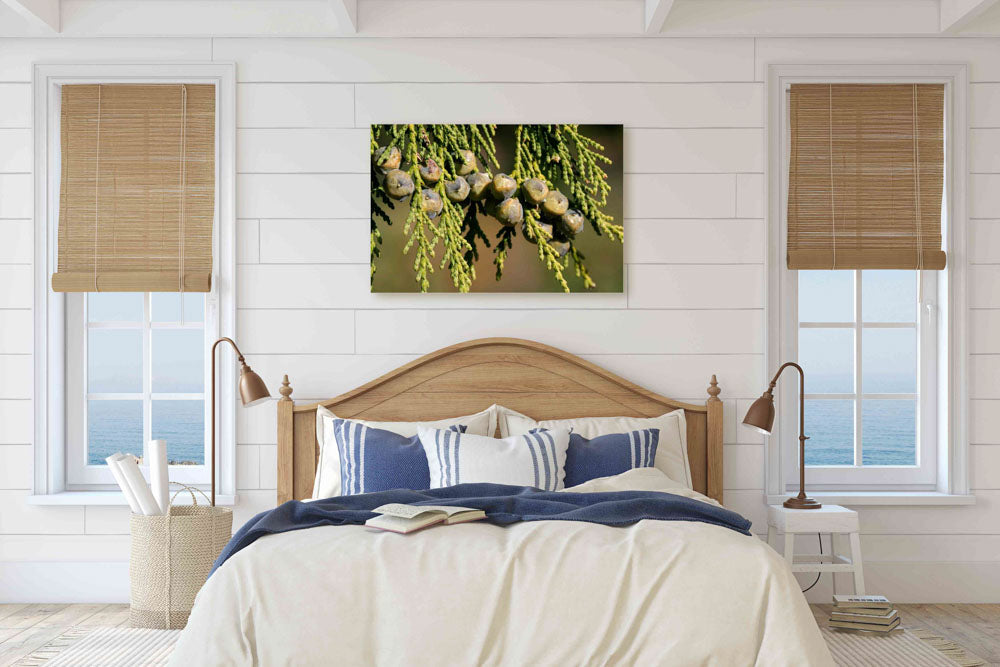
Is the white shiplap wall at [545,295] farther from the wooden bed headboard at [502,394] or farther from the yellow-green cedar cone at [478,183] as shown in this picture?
the yellow-green cedar cone at [478,183]

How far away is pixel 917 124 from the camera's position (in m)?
3.81

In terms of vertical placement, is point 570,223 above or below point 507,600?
above

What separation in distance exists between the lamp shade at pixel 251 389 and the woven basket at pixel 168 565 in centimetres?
49

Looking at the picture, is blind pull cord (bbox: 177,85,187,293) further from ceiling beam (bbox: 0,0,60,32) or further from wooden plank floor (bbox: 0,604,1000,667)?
wooden plank floor (bbox: 0,604,1000,667)

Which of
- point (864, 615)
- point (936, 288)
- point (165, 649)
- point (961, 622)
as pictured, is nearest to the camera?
point (165, 649)

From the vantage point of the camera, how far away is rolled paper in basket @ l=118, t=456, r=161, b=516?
327 cm

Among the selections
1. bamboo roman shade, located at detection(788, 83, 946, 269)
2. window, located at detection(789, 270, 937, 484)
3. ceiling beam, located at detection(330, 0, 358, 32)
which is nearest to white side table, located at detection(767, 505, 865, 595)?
window, located at detection(789, 270, 937, 484)

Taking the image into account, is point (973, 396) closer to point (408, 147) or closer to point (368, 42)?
point (408, 147)

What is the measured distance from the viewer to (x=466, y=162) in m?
3.78

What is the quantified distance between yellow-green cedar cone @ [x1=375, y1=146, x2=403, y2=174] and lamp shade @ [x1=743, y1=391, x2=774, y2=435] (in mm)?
1879

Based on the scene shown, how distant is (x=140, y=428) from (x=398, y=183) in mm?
1670

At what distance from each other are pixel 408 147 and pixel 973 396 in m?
2.78

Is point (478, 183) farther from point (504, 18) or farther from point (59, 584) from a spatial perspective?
point (59, 584)

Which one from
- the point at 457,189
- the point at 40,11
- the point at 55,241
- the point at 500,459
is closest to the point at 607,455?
the point at 500,459
